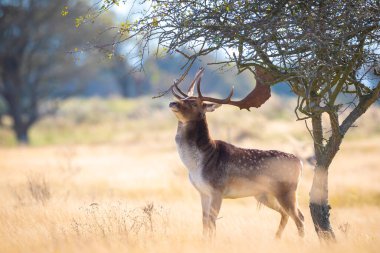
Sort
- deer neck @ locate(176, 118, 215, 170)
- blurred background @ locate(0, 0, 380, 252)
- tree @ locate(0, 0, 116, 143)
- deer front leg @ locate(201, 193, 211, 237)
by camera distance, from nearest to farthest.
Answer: blurred background @ locate(0, 0, 380, 252)
deer front leg @ locate(201, 193, 211, 237)
deer neck @ locate(176, 118, 215, 170)
tree @ locate(0, 0, 116, 143)

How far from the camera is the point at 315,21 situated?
27.7 ft

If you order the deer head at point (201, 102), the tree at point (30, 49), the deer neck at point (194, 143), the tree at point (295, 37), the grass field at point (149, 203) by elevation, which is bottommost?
the grass field at point (149, 203)

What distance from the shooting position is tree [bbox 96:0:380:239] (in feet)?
27.6

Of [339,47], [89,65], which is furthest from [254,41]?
[89,65]

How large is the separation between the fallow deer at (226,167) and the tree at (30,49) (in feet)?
91.6

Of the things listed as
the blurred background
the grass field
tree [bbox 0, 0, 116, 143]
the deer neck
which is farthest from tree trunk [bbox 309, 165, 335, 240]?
tree [bbox 0, 0, 116, 143]

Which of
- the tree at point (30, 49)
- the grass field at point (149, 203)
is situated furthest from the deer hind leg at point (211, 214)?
the tree at point (30, 49)

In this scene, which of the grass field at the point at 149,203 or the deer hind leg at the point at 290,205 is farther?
the deer hind leg at the point at 290,205

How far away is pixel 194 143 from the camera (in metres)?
10.1

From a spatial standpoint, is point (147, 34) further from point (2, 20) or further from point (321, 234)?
point (2, 20)

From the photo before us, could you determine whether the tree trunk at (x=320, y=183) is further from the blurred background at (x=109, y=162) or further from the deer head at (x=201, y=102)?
the deer head at (x=201, y=102)

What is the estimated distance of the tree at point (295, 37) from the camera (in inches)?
331

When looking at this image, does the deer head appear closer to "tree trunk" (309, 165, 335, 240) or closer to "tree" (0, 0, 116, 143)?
"tree trunk" (309, 165, 335, 240)

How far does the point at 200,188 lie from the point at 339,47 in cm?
293
